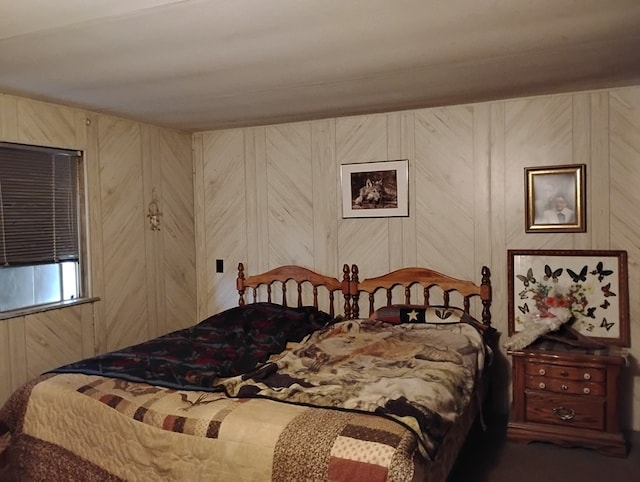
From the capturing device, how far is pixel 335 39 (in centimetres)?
222

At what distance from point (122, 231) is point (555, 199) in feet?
9.76

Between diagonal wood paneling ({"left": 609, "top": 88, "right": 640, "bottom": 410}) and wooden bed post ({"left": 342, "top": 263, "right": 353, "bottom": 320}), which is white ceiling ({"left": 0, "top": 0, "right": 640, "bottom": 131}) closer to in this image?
diagonal wood paneling ({"left": 609, "top": 88, "right": 640, "bottom": 410})

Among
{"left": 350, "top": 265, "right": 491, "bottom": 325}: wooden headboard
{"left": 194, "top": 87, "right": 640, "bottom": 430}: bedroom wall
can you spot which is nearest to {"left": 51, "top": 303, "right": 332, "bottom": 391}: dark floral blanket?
{"left": 350, "top": 265, "right": 491, "bottom": 325}: wooden headboard

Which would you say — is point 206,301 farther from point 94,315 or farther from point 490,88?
point 490,88

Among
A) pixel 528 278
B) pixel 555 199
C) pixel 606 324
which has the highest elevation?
pixel 555 199

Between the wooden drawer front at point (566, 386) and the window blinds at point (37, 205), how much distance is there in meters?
3.01

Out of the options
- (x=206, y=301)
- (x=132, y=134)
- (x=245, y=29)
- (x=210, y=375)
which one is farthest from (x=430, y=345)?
(x=132, y=134)

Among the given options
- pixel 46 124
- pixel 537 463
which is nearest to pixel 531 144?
pixel 537 463

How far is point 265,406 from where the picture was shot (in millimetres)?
2176

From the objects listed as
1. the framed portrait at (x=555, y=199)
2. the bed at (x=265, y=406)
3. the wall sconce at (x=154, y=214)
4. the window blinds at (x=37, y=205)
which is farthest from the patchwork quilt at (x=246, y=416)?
the wall sconce at (x=154, y=214)

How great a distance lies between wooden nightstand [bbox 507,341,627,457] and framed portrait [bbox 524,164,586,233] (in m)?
0.76

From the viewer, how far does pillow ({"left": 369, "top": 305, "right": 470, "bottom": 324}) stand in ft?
11.4

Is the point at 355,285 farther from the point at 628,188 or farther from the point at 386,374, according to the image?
the point at 628,188

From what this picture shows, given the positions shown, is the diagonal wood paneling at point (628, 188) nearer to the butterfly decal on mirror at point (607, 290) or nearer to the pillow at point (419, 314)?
the butterfly decal on mirror at point (607, 290)
